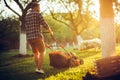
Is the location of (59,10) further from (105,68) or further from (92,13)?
(105,68)

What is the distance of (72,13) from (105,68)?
32.9 meters

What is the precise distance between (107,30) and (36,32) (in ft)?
7.52

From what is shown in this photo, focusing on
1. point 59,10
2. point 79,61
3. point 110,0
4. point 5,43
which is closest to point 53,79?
point 110,0

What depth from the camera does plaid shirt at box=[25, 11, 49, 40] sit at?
9.21 m

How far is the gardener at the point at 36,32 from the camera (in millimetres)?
Result: 9195

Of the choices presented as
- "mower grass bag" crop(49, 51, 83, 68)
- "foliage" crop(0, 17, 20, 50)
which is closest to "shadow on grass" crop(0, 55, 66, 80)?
"mower grass bag" crop(49, 51, 83, 68)

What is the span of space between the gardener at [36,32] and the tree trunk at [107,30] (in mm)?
1792

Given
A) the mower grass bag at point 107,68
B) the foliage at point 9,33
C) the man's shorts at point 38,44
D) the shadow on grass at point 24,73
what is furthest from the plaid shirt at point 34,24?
the foliage at point 9,33

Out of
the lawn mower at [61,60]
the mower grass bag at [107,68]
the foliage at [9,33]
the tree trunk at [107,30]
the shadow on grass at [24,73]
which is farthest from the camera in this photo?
the foliage at [9,33]

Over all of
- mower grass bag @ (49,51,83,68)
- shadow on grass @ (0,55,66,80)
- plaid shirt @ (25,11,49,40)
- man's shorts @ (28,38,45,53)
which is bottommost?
shadow on grass @ (0,55,66,80)

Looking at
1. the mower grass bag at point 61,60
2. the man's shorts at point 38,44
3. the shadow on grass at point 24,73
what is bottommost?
the shadow on grass at point 24,73

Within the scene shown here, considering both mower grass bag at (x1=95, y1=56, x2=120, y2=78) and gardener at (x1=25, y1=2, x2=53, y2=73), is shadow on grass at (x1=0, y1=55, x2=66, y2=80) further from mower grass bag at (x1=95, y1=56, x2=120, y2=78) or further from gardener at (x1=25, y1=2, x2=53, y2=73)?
mower grass bag at (x1=95, y1=56, x2=120, y2=78)

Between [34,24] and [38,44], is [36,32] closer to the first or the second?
[34,24]

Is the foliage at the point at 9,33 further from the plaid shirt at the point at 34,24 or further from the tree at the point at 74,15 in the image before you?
the plaid shirt at the point at 34,24
